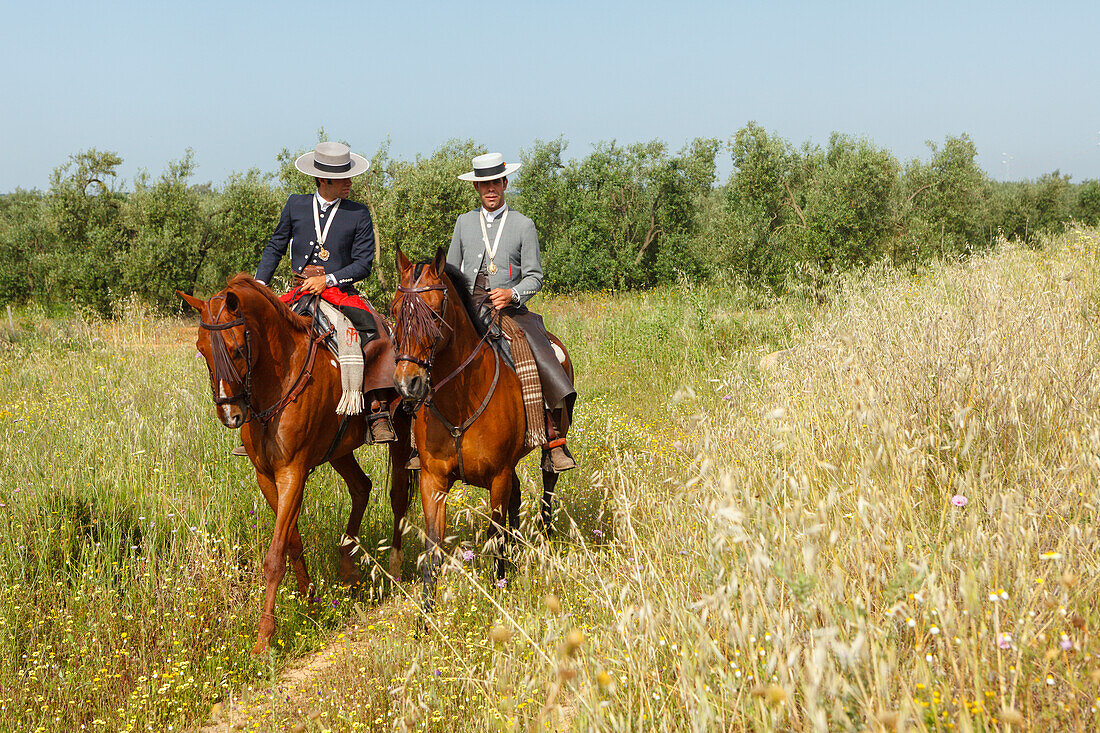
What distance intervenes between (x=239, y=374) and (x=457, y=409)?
143 cm

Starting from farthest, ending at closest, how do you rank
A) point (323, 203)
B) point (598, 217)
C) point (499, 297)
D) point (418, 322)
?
point (598, 217) < point (323, 203) < point (499, 297) < point (418, 322)

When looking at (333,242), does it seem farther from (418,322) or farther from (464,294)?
(418,322)

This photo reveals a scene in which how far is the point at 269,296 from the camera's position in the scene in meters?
4.97

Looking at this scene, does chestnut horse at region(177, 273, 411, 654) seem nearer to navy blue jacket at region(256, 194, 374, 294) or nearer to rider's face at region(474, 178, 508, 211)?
navy blue jacket at region(256, 194, 374, 294)

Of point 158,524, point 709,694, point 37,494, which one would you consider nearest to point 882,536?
point 709,694

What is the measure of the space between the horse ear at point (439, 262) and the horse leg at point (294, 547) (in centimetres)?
206

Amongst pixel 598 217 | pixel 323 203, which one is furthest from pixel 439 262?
pixel 598 217

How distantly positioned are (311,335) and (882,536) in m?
Answer: 4.21

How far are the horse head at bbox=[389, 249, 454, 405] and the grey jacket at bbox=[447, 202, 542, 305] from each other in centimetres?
103

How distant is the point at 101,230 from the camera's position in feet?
91.1

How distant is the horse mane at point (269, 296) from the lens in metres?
4.72

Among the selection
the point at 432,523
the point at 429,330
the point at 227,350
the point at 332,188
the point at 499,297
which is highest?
the point at 332,188

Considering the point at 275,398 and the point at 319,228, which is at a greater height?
the point at 319,228

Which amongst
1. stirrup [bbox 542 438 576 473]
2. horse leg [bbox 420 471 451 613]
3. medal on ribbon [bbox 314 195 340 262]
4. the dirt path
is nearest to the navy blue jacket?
medal on ribbon [bbox 314 195 340 262]
